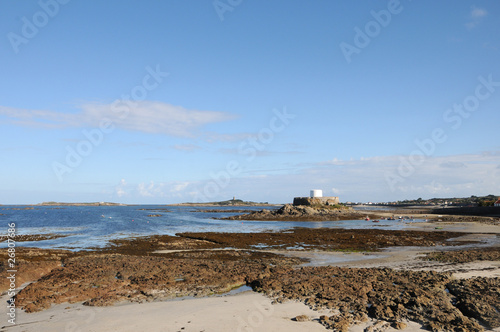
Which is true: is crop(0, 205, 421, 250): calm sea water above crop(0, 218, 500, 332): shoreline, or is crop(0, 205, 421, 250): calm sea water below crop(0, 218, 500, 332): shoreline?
below

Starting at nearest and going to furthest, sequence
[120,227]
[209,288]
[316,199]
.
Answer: [209,288] → [120,227] → [316,199]

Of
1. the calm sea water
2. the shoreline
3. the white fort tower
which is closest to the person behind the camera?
the shoreline

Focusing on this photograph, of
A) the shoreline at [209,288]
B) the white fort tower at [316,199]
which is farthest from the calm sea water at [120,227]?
the white fort tower at [316,199]

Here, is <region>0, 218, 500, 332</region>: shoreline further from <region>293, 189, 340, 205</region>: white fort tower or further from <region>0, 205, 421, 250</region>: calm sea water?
<region>293, 189, 340, 205</region>: white fort tower

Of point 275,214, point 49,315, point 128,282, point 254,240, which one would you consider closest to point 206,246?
point 254,240

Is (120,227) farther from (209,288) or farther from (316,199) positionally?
(316,199)

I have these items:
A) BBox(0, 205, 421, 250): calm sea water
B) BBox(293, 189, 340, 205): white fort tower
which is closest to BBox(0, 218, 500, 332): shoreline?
BBox(0, 205, 421, 250): calm sea water

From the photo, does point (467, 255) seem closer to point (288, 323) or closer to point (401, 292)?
point (401, 292)

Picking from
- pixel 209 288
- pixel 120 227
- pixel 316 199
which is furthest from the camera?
pixel 316 199

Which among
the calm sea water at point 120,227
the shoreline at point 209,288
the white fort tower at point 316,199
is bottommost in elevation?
the calm sea water at point 120,227

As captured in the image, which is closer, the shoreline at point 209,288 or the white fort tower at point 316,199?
the shoreline at point 209,288

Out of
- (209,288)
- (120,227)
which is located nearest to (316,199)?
(120,227)

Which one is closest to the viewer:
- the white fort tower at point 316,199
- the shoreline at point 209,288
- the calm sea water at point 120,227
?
the shoreline at point 209,288

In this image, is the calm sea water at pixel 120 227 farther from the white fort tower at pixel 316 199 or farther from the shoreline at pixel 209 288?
the white fort tower at pixel 316 199
